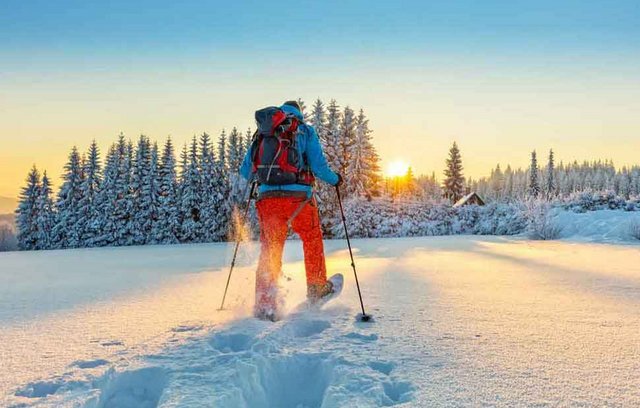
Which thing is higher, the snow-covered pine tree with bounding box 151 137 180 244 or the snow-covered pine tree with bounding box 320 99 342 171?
the snow-covered pine tree with bounding box 320 99 342 171

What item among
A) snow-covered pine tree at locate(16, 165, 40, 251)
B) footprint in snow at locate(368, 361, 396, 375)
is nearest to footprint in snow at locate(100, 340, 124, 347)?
footprint in snow at locate(368, 361, 396, 375)

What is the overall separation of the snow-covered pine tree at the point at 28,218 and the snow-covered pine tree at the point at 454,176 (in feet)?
141

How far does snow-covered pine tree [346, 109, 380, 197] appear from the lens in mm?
32250

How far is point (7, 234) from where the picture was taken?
71.6 m

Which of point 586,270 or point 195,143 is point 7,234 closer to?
point 195,143

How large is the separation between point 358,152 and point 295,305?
29958 millimetres

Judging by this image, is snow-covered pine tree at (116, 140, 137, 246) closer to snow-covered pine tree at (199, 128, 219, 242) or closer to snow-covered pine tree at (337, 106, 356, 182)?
snow-covered pine tree at (199, 128, 219, 242)

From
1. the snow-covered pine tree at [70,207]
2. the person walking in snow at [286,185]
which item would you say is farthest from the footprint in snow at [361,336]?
the snow-covered pine tree at [70,207]

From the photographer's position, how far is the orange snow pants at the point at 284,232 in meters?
3.79

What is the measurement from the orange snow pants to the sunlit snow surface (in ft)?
1.32

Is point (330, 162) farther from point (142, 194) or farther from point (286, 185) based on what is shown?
point (286, 185)

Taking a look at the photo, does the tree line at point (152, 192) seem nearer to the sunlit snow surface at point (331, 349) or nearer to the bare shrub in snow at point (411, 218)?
the bare shrub in snow at point (411, 218)

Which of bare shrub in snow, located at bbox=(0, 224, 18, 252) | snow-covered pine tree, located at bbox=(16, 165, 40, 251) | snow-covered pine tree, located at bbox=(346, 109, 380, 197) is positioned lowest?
bare shrub in snow, located at bbox=(0, 224, 18, 252)

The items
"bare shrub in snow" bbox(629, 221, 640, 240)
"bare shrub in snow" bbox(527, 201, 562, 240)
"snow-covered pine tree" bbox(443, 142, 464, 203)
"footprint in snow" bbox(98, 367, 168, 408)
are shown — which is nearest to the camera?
"footprint in snow" bbox(98, 367, 168, 408)
